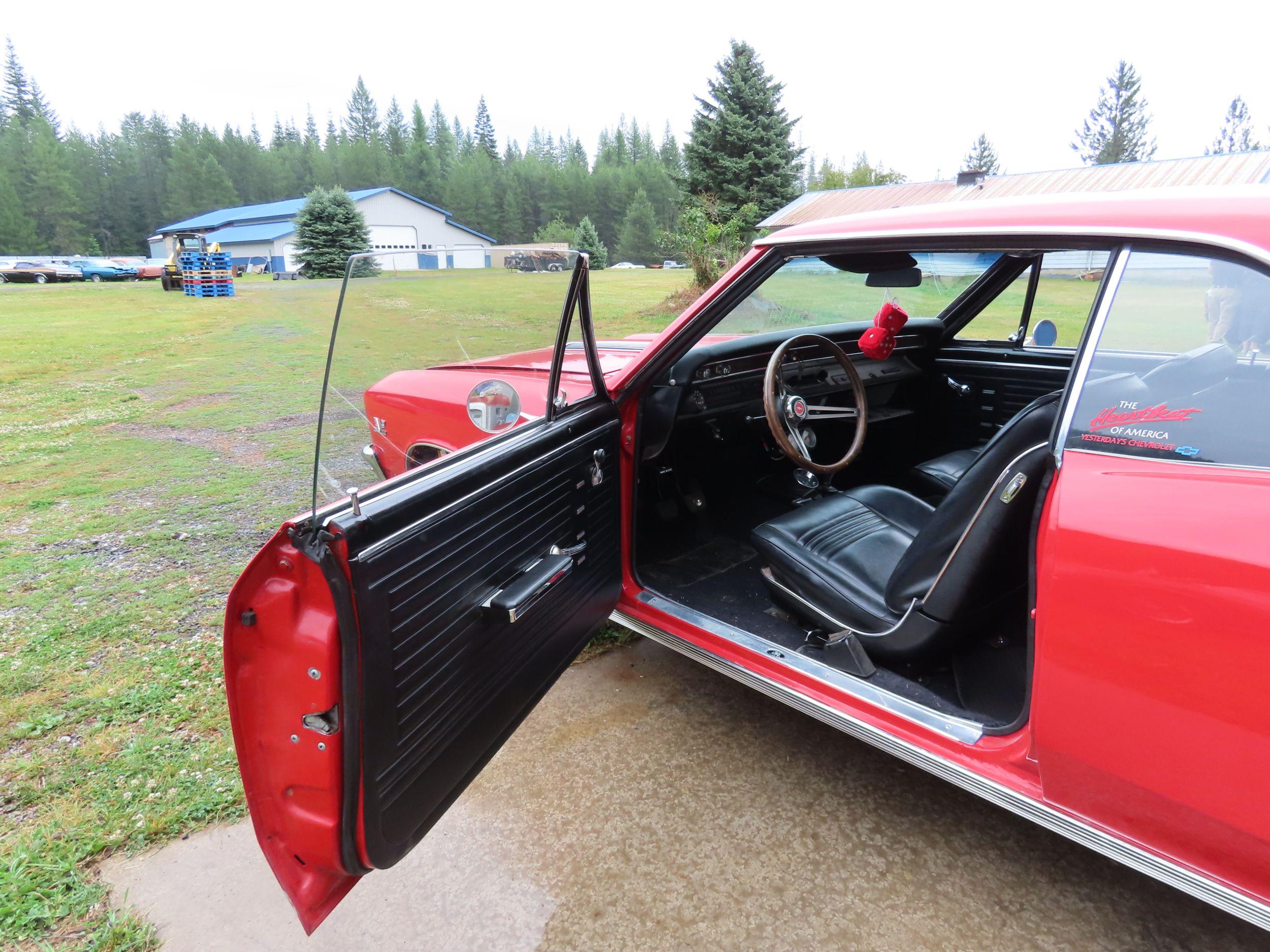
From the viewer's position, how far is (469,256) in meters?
1.94

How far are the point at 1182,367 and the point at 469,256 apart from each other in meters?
1.67

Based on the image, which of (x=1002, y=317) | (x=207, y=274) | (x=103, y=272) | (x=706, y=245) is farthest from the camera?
(x=103, y=272)

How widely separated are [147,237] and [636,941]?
83.1 metres

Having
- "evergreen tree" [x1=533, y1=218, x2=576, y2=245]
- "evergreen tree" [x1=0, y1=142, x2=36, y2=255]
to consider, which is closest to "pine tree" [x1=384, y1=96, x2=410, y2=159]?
"evergreen tree" [x1=533, y1=218, x2=576, y2=245]

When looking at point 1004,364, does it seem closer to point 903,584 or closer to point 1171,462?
point 903,584

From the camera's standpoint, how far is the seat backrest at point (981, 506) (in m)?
1.68

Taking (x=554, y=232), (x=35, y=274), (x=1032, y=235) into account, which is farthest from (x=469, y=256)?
(x=554, y=232)

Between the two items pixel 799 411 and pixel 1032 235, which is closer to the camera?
pixel 1032 235

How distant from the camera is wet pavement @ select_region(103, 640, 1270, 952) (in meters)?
1.74

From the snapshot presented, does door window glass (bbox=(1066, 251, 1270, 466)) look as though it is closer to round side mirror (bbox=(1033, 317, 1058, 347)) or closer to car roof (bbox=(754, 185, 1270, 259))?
car roof (bbox=(754, 185, 1270, 259))

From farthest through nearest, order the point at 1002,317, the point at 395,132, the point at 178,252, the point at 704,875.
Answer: the point at 395,132 → the point at 178,252 → the point at 1002,317 → the point at 704,875

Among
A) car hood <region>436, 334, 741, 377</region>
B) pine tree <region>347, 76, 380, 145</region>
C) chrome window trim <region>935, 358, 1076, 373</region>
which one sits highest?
pine tree <region>347, 76, 380, 145</region>

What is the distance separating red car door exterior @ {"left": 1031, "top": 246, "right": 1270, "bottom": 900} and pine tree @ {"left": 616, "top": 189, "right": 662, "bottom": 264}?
64.6 m

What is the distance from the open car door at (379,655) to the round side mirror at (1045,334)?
276 centimetres
